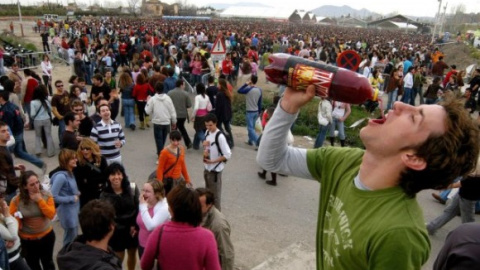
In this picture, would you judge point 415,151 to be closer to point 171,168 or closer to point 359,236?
point 359,236

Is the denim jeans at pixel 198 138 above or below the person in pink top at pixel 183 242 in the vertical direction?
below

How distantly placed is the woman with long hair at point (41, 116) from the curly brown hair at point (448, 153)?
25.2 ft

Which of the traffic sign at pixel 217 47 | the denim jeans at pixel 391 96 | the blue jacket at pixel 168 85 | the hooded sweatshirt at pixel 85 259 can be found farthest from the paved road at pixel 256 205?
the denim jeans at pixel 391 96

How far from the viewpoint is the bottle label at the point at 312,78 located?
1.75m

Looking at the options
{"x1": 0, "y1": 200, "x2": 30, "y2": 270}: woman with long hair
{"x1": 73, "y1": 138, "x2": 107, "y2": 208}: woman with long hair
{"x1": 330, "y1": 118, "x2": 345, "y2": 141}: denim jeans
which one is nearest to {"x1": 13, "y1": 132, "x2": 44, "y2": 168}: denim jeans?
{"x1": 73, "y1": 138, "x2": 107, "y2": 208}: woman with long hair

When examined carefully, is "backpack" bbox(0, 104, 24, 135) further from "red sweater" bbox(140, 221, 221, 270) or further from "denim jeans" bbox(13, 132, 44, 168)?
"red sweater" bbox(140, 221, 221, 270)

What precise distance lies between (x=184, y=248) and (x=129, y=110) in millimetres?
7957

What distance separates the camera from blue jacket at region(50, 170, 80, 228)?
433cm

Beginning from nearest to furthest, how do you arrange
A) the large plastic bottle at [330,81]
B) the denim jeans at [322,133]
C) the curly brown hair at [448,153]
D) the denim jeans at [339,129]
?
the curly brown hair at [448,153], the large plastic bottle at [330,81], the denim jeans at [322,133], the denim jeans at [339,129]

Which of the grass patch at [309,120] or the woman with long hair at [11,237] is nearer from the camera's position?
the woman with long hair at [11,237]

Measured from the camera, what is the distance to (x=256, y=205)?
6609mm

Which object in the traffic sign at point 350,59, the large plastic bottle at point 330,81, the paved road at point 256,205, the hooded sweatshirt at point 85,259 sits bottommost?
the paved road at point 256,205

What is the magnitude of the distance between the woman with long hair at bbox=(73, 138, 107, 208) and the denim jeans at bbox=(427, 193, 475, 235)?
4.93 m

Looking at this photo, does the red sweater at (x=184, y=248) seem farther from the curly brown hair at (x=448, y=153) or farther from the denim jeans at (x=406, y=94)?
the denim jeans at (x=406, y=94)
